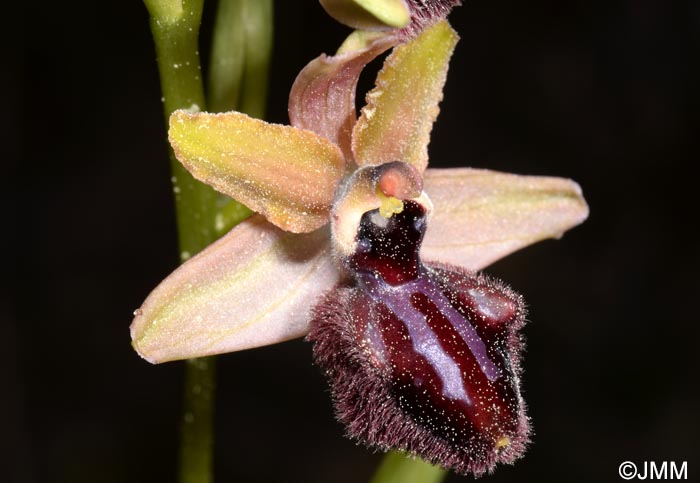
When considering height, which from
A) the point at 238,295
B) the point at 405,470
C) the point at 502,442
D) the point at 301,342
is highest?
the point at 238,295

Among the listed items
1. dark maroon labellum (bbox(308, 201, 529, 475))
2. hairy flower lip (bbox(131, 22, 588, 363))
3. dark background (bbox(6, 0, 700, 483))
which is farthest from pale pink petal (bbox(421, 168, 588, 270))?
dark background (bbox(6, 0, 700, 483))

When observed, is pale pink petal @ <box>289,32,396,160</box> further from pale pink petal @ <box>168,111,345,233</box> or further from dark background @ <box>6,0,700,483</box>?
dark background @ <box>6,0,700,483</box>

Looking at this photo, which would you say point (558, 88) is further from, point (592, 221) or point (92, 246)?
point (92, 246)

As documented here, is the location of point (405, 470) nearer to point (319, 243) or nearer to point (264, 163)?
point (319, 243)

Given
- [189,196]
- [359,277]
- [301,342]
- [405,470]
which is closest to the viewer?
[359,277]

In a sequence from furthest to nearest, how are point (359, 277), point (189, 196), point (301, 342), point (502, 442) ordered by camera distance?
point (301, 342), point (189, 196), point (359, 277), point (502, 442)

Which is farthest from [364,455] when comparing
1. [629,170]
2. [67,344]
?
[629,170]

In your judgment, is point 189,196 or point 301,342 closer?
point 189,196

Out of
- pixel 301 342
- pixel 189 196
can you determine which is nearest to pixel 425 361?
pixel 189 196
